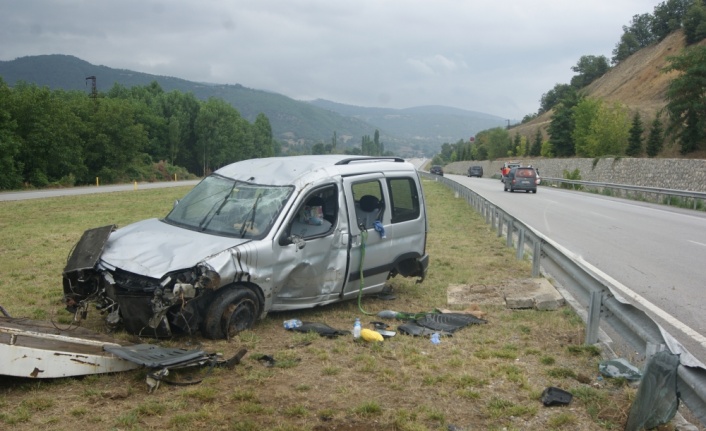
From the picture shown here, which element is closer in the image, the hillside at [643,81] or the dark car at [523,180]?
the dark car at [523,180]

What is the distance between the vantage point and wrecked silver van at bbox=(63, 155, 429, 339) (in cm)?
592

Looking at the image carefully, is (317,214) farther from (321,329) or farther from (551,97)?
(551,97)

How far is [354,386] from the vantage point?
5.09 metres

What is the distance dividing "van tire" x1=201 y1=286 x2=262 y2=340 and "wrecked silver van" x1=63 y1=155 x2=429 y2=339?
0.04 ft

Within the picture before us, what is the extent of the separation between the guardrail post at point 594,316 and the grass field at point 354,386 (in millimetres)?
147

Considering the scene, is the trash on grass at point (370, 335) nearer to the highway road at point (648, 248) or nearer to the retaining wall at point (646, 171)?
the highway road at point (648, 248)

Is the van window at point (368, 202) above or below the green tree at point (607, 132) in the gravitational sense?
below

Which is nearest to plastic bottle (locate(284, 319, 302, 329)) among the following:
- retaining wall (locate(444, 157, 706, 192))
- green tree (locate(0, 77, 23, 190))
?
retaining wall (locate(444, 157, 706, 192))

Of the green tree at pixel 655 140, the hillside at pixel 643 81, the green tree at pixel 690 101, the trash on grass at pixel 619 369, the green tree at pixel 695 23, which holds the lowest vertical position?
the trash on grass at pixel 619 369

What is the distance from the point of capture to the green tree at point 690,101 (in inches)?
1960

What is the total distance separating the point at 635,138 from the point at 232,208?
5990 cm

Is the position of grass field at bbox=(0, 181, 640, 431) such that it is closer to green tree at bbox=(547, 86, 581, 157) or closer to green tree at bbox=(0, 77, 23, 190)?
green tree at bbox=(0, 77, 23, 190)

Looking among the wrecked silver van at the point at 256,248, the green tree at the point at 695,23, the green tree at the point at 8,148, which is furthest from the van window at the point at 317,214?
the green tree at the point at 695,23

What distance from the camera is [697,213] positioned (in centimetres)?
2402
